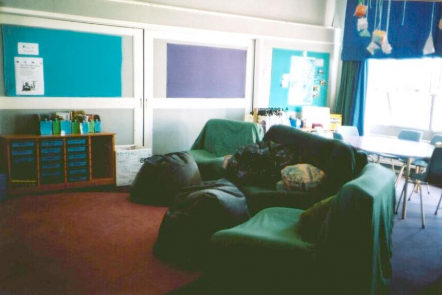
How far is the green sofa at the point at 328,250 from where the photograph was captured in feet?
6.38

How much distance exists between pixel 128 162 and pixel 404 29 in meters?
4.68

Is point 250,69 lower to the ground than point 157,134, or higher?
higher

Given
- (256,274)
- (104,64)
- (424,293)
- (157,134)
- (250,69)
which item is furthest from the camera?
(250,69)

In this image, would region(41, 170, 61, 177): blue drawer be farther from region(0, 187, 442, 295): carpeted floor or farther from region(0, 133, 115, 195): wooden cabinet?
region(0, 187, 442, 295): carpeted floor

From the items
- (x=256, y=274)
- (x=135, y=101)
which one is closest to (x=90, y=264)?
(x=256, y=274)

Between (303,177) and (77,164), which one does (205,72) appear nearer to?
(77,164)

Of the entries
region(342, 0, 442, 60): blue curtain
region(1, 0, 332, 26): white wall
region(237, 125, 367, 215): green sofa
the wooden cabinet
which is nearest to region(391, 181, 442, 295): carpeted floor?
region(237, 125, 367, 215): green sofa

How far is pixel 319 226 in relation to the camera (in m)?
2.31

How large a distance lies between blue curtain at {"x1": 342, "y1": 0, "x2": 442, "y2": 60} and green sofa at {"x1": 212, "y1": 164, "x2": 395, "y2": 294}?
4218 mm

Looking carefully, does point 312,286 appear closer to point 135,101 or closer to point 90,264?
point 90,264

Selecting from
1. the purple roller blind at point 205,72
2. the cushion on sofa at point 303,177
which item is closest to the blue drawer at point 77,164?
the purple roller blind at point 205,72

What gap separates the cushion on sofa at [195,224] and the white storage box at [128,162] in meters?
2.26

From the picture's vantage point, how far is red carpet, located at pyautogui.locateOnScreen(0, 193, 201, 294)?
261 centimetres

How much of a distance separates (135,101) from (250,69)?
80.9 inches
